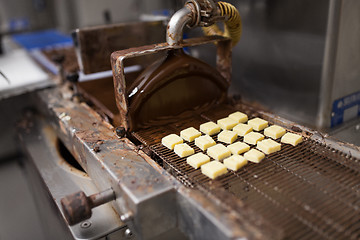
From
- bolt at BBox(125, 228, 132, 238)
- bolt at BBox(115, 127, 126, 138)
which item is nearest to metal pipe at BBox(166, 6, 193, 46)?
bolt at BBox(115, 127, 126, 138)

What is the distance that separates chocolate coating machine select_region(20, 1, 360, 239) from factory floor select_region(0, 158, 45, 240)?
1.05 metres

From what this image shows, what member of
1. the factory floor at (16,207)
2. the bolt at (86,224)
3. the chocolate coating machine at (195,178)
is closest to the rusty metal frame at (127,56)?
the chocolate coating machine at (195,178)

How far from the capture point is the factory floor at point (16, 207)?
2.21 meters

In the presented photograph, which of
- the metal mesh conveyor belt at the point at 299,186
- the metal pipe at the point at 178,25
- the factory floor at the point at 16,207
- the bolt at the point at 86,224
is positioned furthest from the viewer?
the factory floor at the point at 16,207

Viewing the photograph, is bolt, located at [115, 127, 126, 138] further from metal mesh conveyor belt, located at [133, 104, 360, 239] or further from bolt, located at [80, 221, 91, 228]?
bolt, located at [80, 221, 91, 228]

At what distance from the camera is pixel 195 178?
1054 millimetres

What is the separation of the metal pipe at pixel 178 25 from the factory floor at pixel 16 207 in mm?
1709

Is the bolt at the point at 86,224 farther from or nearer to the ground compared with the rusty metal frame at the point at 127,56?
nearer to the ground

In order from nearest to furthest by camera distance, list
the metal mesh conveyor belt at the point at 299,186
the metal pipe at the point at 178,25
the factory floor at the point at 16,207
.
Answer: the metal mesh conveyor belt at the point at 299,186 < the metal pipe at the point at 178,25 < the factory floor at the point at 16,207

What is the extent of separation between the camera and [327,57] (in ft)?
5.42

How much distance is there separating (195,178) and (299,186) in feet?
1.15

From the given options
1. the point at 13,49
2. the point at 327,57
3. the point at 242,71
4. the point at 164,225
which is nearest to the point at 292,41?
the point at 327,57

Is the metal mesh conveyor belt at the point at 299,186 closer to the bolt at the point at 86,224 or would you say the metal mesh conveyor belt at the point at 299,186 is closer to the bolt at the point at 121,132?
the bolt at the point at 121,132

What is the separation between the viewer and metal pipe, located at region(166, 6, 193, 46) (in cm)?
130
